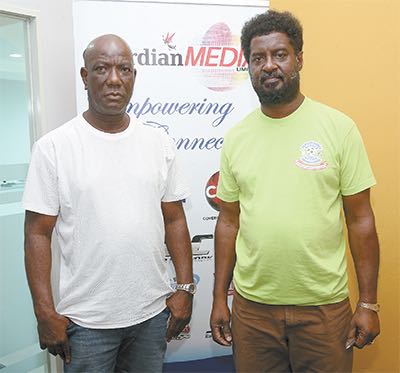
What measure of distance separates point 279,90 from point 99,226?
0.69 m

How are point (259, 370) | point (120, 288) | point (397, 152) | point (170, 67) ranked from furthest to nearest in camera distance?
1. point (397, 152)
2. point (170, 67)
3. point (259, 370)
4. point (120, 288)

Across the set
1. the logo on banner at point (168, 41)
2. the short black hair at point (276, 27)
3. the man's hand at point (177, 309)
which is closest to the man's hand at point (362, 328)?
the man's hand at point (177, 309)

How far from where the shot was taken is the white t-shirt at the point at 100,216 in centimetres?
139

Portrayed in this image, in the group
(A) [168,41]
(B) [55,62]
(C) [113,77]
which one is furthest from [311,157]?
(B) [55,62]

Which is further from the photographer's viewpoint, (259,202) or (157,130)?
(157,130)

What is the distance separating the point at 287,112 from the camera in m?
1.51

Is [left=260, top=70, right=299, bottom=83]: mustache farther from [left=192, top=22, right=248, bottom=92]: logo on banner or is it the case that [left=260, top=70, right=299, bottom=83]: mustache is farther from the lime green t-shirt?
[left=192, top=22, right=248, bottom=92]: logo on banner

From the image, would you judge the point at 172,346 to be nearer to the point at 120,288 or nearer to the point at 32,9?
the point at 120,288

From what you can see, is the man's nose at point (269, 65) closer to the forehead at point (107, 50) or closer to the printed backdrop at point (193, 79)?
the forehead at point (107, 50)

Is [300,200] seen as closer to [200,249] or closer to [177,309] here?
[177,309]

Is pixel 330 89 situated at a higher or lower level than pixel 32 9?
lower

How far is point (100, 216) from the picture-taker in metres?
1.38

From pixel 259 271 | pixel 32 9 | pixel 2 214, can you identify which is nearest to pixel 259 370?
pixel 259 271

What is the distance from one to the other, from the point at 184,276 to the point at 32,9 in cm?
141
